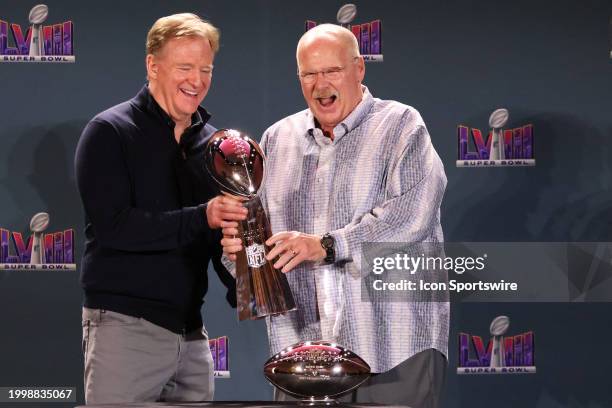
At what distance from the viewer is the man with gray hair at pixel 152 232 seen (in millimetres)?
2484

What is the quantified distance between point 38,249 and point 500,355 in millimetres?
1844

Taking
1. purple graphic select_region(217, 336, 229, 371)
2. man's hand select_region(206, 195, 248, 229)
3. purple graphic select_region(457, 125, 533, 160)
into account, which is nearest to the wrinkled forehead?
man's hand select_region(206, 195, 248, 229)

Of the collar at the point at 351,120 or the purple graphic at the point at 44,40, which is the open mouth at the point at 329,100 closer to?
the collar at the point at 351,120

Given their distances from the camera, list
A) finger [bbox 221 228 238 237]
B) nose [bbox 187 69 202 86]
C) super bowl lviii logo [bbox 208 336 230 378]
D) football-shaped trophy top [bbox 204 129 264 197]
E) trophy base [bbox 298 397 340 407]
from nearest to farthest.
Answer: trophy base [bbox 298 397 340 407] → football-shaped trophy top [bbox 204 129 264 197] → finger [bbox 221 228 238 237] → nose [bbox 187 69 202 86] → super bowl lviii logo [bbox 208 336 230 378]

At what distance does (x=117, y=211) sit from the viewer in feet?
8.13

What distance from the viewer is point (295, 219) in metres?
2.51

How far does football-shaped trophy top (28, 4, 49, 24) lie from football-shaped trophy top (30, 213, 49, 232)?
29.8 inches

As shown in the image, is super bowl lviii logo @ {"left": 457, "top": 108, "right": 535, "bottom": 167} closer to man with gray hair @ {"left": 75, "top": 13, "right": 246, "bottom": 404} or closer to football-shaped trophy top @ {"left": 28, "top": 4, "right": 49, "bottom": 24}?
man with gray hair @ {"left": 75, "top": 13, "right": 246, "bottom": 404}

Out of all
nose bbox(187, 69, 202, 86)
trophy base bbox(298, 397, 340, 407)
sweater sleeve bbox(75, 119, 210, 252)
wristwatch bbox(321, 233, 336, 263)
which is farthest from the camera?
nose bbox(187, 69, 202, 86)

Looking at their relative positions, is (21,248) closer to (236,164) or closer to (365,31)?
(365,31)

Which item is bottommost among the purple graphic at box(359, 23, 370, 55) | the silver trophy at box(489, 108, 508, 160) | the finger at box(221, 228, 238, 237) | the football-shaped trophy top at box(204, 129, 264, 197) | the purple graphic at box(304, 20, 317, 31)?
the finger at box(221, 228, 238, 237)

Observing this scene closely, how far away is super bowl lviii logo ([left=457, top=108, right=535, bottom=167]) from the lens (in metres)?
3.86

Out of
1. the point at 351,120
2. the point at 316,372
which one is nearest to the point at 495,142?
the point at 351,120

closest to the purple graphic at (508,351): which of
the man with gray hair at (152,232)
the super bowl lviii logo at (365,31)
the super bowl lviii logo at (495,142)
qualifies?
the super bowl lviii logo at (495,142)
